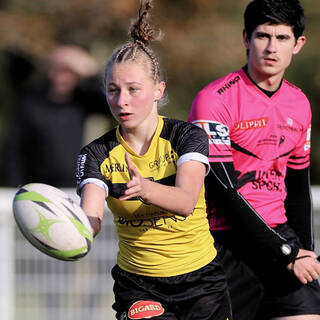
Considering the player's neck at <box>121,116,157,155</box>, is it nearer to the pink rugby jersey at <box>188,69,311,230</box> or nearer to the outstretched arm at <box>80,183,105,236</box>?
the outstretched arm at <box>80,183,105,236</box>

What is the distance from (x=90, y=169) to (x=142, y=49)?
0.70m

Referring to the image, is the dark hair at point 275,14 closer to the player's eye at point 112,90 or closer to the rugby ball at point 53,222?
the player's eye at point 112,90

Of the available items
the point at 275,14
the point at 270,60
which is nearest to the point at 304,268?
the point at 270,60

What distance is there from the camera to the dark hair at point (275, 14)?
5074 millimetres

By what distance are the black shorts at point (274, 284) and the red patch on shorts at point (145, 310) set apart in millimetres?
759

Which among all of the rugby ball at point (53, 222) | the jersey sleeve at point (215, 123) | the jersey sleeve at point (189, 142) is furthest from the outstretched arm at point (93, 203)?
the jersey sleeve at point (215, 123)

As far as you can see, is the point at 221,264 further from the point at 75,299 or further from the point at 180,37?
the point at 180,37

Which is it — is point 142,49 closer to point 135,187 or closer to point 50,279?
point 135,187

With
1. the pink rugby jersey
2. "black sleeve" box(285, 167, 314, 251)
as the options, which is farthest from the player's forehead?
"black sleeve" box(285, 167, 314, 251)

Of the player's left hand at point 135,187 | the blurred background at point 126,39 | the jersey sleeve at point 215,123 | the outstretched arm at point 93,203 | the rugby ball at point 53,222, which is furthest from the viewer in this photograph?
the blurred background at point 126,39

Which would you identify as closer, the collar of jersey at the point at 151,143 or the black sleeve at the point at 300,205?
the collar of jersey at the point at 151,143

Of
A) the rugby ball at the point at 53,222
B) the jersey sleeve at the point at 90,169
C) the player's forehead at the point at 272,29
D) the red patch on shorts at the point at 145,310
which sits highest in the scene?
the player's forehead at the point at 272,29

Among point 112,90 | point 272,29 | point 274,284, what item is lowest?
point 274,284

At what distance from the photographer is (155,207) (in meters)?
4.58
